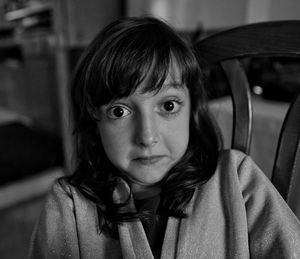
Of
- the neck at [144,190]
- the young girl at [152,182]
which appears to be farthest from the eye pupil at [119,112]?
the neck at [144,190]

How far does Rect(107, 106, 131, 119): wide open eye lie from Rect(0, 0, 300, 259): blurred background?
9.9 inches

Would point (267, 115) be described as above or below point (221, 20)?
below

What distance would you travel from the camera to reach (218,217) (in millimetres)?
578

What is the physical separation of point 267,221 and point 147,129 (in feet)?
0.81

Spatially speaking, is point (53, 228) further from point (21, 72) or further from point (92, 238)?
point (21, 72)

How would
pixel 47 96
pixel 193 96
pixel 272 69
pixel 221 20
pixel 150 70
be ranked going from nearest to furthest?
pixel 150 70 → pixel 193 96 → pixel 272 69 → pixel 221 20 → pixel 47 96

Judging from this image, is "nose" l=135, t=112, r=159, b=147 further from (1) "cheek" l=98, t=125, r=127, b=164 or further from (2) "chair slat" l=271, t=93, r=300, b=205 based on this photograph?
(2) "chair slat" l=271, t=93, r=300, b=205

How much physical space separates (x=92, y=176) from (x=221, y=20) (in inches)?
52.9

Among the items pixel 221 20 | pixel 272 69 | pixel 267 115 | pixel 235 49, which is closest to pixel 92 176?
pixel 235 49

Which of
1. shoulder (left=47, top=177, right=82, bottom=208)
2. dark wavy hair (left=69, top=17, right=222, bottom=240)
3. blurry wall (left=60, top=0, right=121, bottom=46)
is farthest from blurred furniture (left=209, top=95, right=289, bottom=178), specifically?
blurry wall (left=60, top=0, right=121, bottom=46)

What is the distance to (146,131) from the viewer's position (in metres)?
0.53

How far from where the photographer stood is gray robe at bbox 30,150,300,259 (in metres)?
0.53

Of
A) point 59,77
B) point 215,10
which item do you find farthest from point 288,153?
point 59,77

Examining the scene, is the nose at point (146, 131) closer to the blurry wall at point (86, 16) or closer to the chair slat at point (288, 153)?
the chair slat at point (288, 153)
